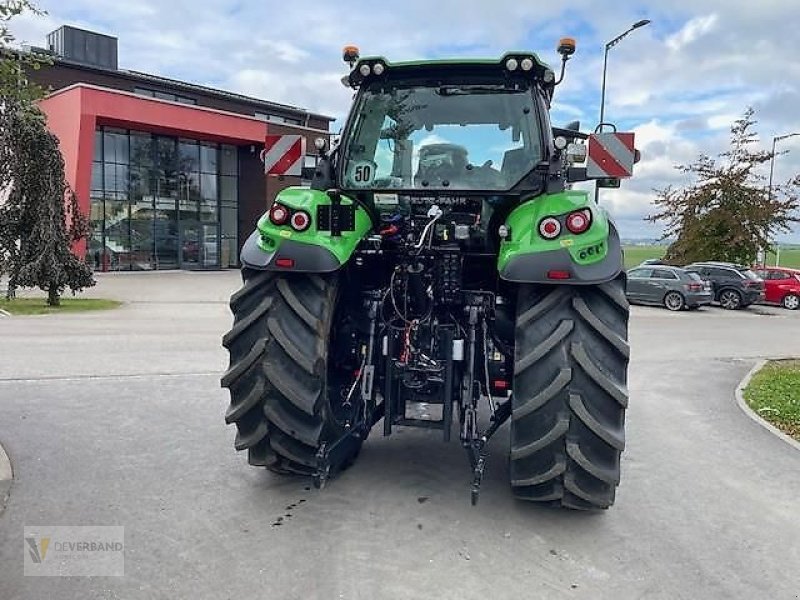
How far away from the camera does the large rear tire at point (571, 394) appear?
3.89 meters

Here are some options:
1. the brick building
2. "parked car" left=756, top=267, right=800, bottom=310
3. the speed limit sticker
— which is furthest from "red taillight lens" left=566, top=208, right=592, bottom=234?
the brick building

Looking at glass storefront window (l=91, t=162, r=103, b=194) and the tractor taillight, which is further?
glass storefront window (l=91, t=162, r=103, b=194)

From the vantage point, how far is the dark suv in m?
24.9

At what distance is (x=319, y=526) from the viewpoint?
13.3ft

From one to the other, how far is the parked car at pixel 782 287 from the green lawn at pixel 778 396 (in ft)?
56.4

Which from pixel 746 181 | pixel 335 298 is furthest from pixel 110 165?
pixel 335 298

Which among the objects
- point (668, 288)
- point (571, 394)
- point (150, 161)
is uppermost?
point (150, 161)

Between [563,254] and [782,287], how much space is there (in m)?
26.3

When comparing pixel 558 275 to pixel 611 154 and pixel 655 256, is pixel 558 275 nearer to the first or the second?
pixel 611 154

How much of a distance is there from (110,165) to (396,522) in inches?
1277

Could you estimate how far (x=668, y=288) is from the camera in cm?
2388

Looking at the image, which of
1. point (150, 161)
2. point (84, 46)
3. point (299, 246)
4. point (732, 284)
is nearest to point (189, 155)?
point (150, 161)

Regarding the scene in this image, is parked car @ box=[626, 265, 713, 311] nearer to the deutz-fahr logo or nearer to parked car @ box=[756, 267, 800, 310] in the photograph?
parked car @ box=[756, 267, 800, 310]

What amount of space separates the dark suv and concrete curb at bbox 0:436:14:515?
24078 mm
